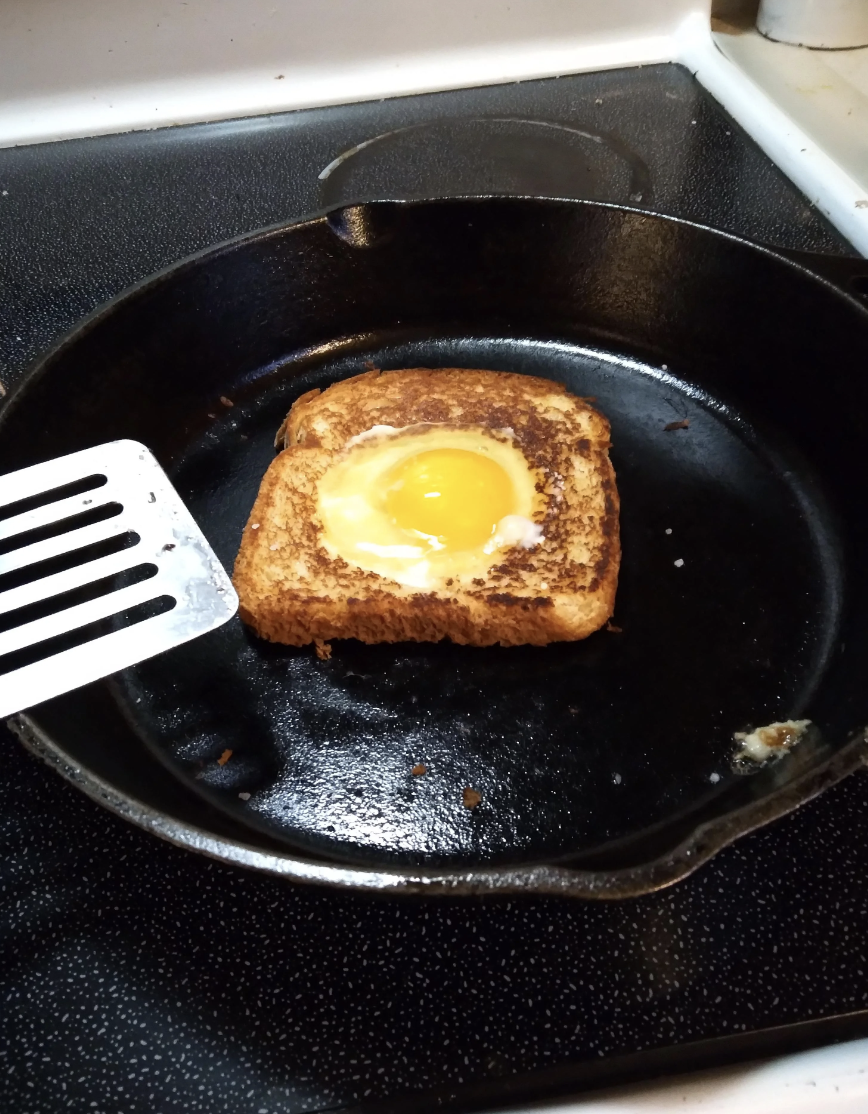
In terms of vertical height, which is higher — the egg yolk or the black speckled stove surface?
the egg yolk

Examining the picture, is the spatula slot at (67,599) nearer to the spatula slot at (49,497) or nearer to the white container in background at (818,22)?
the spatula slot at (49,497)

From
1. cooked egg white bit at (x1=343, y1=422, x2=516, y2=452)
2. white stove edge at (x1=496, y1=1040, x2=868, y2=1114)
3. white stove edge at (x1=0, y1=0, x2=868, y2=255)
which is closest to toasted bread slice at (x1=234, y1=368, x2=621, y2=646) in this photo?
cooked egg white bit at (x1=343, y1=422, x2=516, y2=452)

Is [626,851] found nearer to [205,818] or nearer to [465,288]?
[205,818]

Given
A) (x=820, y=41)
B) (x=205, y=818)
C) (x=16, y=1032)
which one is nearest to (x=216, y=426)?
(x=205, y=818)

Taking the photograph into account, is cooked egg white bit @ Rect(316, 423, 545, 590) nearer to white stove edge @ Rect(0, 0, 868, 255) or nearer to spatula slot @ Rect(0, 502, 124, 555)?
spatula slot @ Rect(0, 502, 124, 555)

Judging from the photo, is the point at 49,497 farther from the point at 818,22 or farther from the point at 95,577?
the point at 818,22

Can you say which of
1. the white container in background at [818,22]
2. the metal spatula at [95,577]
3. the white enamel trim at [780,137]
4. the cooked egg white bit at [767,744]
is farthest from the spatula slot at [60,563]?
the white container in background at [818,22]
